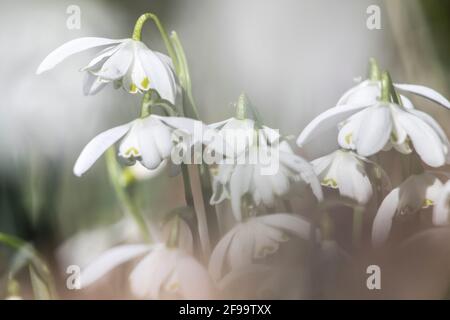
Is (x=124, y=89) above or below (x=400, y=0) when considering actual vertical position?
below

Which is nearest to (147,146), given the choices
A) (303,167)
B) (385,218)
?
(303,167)

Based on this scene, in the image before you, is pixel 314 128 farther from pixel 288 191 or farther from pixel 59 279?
pixel 59 279

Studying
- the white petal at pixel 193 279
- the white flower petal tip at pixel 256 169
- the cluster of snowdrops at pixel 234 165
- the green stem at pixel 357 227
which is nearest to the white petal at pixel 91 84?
the cluster of snowdrops at pixel 234 165

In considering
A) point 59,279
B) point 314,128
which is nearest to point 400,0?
point 314,128

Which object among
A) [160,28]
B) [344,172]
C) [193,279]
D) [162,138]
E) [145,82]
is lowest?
[193,279]

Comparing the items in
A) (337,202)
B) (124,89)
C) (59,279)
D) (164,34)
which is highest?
(164,34)

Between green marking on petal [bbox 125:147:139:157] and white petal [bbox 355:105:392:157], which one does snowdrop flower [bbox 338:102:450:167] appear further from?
green marking on petal [bbox 125:147:139:157]

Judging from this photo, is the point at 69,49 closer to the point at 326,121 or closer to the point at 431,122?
the point at 326,121
